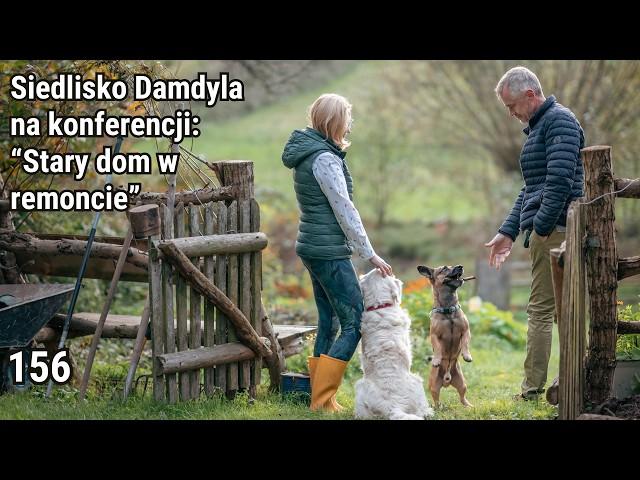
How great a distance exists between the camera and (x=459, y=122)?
17531 mm

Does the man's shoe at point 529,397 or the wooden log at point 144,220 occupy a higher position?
the wooden log at point 144,220

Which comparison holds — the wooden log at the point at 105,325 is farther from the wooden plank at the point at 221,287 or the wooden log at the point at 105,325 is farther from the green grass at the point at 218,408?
the wooden plank at the point at 221,287

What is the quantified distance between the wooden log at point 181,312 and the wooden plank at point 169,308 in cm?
6

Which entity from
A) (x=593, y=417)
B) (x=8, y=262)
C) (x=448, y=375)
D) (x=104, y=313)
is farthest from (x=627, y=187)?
(x=8, y=262)

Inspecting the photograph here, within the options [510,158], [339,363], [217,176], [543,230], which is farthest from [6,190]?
[510,158]

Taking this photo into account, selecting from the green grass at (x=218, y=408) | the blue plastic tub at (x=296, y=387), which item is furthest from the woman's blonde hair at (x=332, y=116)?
the green grass at (x=218, y=408)

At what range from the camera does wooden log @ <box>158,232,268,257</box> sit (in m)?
6.83

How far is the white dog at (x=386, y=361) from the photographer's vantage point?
6348 mm

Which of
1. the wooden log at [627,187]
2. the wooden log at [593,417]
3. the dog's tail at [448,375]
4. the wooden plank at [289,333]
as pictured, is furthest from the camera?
the wooden plank at [289,333]

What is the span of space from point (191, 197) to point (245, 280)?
0.77 m

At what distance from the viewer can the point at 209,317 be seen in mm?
7141

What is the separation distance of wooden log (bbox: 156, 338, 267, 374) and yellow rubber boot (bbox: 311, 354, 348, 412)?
2.27 feet

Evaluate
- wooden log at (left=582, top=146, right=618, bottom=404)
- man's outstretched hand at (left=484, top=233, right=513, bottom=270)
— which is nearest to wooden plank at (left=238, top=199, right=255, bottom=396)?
man's outstretched hand at (left=484, top=233, right=513, bottom=270)
